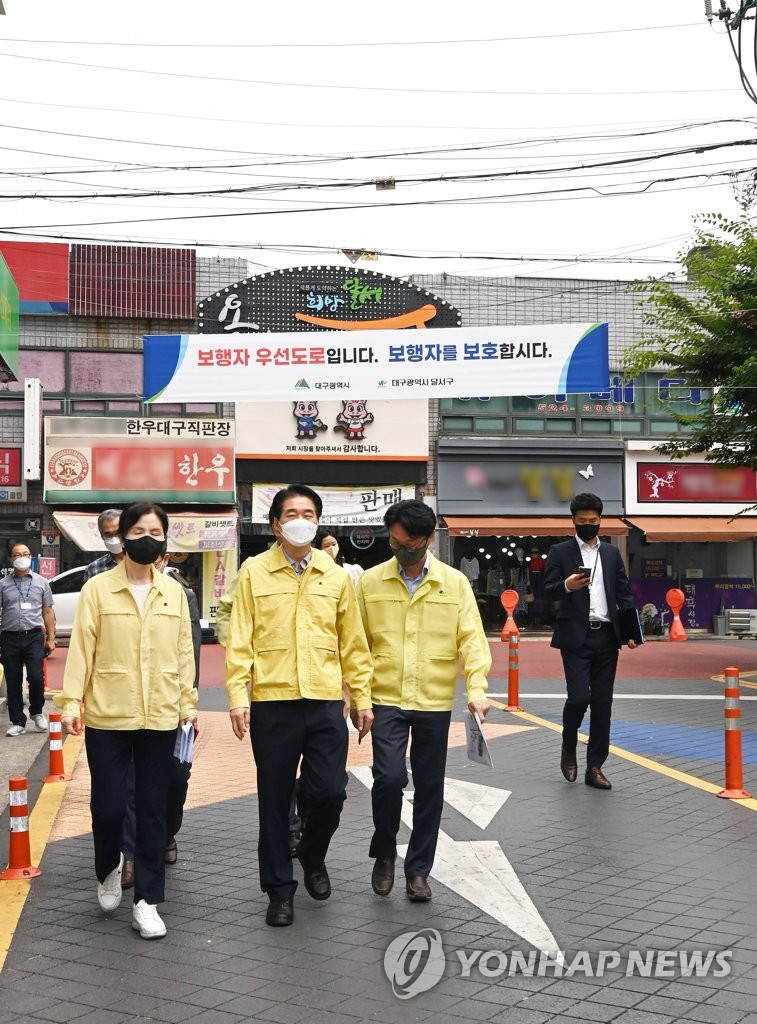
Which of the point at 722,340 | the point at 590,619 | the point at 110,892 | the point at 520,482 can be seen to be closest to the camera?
the point at 110,892

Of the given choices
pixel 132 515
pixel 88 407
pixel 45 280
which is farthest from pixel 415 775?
pixel 45 280

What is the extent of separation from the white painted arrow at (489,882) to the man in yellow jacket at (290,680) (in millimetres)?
853

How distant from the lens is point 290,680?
17.5 feet

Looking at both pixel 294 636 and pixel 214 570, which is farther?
pixel 214 570

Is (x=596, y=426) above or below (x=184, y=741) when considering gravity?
above

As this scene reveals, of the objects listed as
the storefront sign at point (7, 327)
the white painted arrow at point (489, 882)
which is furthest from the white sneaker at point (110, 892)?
the storefront sign at point (7, 327)

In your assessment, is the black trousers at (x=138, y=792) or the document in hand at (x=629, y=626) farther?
the document in hand at (x=629, y=626)

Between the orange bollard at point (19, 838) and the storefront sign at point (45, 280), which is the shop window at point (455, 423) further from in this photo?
the orange bollard at point (19, 838)

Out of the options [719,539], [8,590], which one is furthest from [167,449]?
[8,590]

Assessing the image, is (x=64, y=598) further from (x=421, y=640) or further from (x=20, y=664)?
(x=421, y=640)

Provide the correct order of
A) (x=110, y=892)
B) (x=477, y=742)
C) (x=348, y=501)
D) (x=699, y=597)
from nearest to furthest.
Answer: (x=110, y=892)
(x=477, y=742)
(x=348, y=501)
(x=699, y=597)

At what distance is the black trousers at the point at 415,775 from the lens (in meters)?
5.73

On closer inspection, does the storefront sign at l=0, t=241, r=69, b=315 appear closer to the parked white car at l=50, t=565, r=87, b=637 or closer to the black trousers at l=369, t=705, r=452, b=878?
the parked white car at l=50, t=565, r=87, b=637

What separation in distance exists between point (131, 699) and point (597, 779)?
436 centimetres
